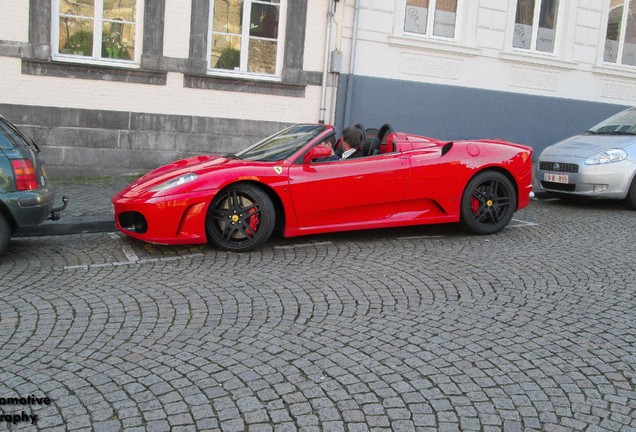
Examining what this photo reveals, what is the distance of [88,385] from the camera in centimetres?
370

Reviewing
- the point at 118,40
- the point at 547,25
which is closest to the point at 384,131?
the point at 118,40

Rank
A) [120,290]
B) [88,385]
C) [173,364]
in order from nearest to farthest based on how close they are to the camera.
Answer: [88,385]
[173,364]
[120,290]

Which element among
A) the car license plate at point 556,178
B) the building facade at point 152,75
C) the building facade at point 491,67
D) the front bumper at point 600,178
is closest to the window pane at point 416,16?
the building facade at point 491,67

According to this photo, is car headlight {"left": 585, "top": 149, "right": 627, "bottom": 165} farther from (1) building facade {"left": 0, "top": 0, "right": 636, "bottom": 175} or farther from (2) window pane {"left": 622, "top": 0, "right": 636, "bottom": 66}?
(2) window pane {"left": 622, "top": 0, "right": 636, "bottom": 66}

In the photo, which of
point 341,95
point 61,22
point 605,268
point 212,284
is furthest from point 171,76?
point 605,268

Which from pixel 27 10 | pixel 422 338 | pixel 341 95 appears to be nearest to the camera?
pixel 422 338

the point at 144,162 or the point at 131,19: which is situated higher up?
the point at 131,19

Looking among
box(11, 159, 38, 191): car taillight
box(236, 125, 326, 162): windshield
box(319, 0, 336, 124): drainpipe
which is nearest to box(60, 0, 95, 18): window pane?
box(319, 0, 336, 124): drainpipe

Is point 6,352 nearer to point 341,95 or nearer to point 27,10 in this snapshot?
point 27,10

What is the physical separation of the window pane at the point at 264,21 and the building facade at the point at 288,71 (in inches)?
0.8

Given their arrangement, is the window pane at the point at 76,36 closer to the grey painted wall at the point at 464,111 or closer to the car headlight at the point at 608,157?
the grey painted wall at the point at 464,111

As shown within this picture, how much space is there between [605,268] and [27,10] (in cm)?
998

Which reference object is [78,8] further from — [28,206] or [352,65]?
[28,206]

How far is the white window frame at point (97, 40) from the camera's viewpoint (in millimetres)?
11836
